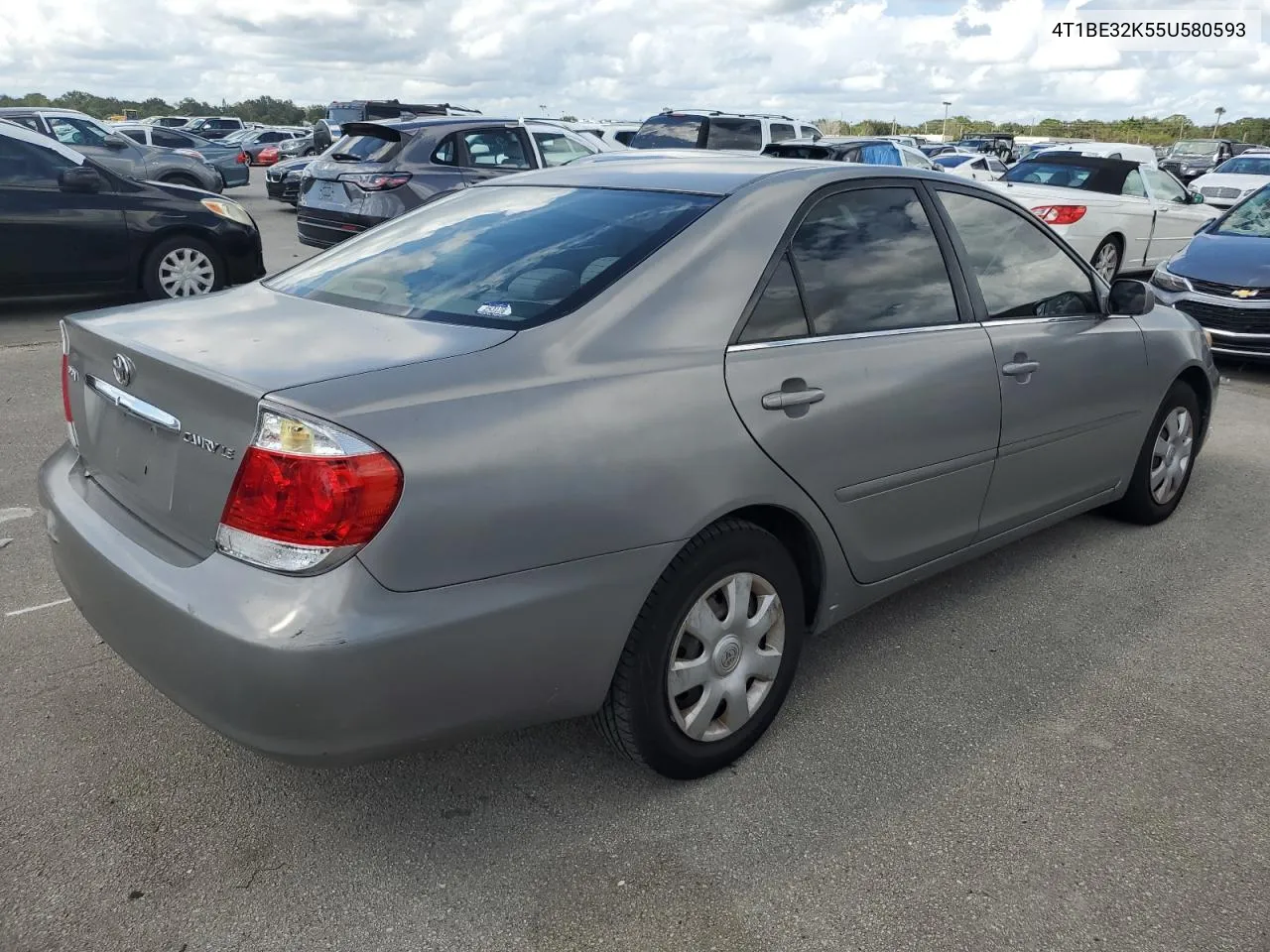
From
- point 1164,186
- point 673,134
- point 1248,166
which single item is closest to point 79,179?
point 673,134

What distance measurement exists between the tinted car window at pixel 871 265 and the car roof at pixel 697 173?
10 centimetres

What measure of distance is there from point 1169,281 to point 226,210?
7.82 metres

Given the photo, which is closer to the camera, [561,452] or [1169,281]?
[561,452]

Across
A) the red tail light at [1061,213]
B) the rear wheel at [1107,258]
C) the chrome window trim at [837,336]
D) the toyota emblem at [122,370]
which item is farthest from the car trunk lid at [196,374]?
the rear wheel at [1107,258]

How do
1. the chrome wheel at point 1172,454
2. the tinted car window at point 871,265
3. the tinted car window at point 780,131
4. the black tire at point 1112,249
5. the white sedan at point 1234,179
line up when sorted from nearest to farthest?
1. the tinted car window at point 871,265
2. the chrome wheel at point 1172,454
3. the black tire at point 1112,249
4. the tinted car window at point 780,131
5. the white sedan at point 1234,179

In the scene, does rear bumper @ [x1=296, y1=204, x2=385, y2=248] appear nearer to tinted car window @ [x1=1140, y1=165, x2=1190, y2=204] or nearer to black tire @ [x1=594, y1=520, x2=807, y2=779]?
black tire @ [x1=594, y1=520, x2=807, y2=779]

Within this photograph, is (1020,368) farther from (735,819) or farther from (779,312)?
(735,819)

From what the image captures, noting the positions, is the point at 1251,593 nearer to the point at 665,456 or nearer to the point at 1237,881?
the point at 1237,881

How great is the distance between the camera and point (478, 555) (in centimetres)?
222

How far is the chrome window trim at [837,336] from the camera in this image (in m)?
2.78

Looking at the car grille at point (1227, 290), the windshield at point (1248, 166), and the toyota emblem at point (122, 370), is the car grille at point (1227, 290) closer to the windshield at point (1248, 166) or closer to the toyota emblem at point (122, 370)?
the toyota emblem at point (122, 370)

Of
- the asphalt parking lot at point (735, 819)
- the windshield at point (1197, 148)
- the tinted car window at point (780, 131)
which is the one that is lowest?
the asphalt parking lot at point (735, 819)

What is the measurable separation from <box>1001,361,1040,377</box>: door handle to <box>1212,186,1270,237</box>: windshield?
624 cm

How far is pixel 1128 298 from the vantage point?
412 centimetres
